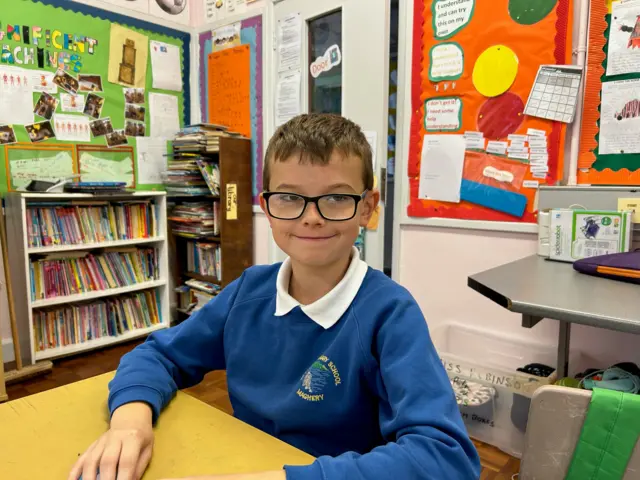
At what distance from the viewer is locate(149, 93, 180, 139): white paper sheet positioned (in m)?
3.24

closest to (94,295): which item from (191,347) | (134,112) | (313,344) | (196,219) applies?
(196,219)

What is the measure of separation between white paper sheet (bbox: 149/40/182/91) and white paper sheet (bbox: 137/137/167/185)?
384 millimetres

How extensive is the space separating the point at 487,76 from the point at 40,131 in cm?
243

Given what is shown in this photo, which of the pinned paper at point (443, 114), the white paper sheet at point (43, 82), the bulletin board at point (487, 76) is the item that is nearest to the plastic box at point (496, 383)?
the bulletin board at point (487, 76)

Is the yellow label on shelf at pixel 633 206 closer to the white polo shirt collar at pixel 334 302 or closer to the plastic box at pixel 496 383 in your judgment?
the plastic box at pixel 496 383

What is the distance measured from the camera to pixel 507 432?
1792mm

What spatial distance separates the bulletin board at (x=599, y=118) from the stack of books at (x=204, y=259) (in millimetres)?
2134

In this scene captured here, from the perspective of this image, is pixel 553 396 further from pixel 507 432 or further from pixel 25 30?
pixel 25 30

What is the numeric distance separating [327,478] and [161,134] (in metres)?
3.14

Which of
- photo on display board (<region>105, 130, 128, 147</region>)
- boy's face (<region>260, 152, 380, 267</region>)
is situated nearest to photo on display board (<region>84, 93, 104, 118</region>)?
photo on display board (<region>105, 130, 128, 147</region>)

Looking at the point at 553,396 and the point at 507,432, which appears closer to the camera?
the point at 553,396

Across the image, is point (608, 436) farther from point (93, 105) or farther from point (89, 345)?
point (93, 105)

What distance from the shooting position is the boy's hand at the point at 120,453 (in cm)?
57

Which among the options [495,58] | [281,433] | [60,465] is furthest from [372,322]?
[495,58]
